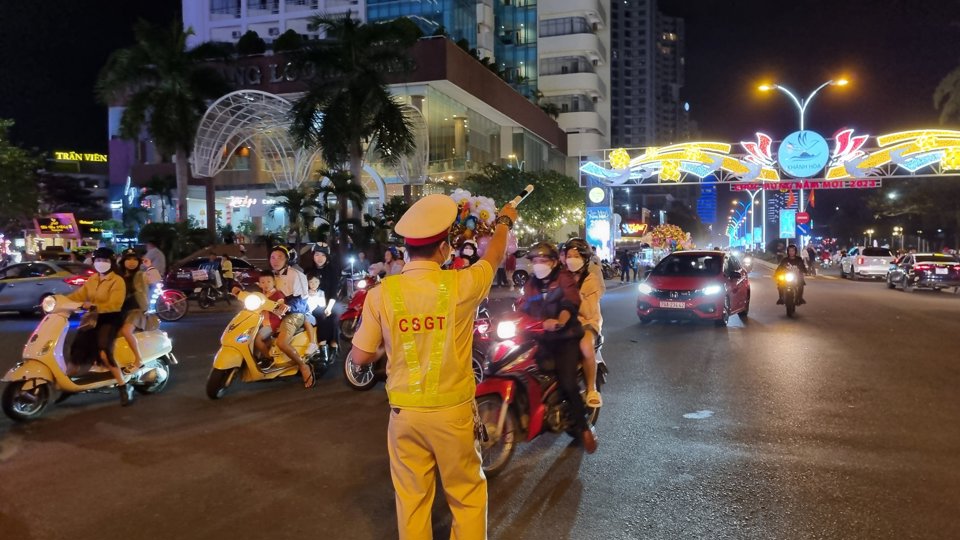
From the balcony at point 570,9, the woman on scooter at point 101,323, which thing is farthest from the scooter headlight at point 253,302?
the balcony at point 570,9

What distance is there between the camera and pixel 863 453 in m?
6.04

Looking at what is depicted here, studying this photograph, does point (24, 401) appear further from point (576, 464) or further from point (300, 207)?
point (300, 207)

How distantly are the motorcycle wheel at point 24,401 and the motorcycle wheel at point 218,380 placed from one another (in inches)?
61.8

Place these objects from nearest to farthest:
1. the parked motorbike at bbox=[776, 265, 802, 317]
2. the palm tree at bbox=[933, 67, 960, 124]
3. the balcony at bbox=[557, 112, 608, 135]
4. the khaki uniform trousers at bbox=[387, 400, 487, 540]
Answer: the khaki uniform trousers at bbox=[387, 400, 487, 540] < the parked motorbike at bbox=[776, 265, 802, 317] < the palm tree at bbox=[933, 67, 960, 124] < the balcony at bbox=[557, 112, 608, 135]

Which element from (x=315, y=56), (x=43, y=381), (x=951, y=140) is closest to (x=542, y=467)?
(x=43, y=381)

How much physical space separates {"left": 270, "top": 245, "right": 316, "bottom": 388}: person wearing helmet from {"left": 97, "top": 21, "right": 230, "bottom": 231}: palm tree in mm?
25200

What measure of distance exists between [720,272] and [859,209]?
7785 centimetres

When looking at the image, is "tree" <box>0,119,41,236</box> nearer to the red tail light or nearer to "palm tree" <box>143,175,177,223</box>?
"palm tree" <box>143,175,177,223</box>

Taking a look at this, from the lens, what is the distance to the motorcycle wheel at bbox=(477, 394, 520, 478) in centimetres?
536

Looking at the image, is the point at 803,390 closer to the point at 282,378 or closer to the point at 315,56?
the point at 282,378

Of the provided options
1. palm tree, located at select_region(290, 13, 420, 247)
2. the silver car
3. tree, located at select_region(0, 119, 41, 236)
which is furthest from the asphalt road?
tree, located at select_region(0, 119, 41, 236)

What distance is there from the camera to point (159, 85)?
32500mm

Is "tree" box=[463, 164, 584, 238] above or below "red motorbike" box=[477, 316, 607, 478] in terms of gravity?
above

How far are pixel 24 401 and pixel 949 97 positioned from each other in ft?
146
